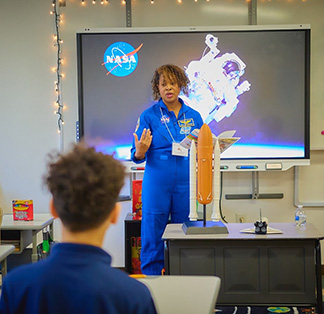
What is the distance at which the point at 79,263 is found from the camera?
0.97 metres

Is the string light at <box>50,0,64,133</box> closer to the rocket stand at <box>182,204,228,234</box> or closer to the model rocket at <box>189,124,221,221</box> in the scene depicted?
the model rocket at <box>189,124,221,221</box>

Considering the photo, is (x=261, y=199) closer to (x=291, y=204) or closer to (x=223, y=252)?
(x=291, y=204)

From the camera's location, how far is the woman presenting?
3.08 metres

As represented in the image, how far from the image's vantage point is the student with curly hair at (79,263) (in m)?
0.94

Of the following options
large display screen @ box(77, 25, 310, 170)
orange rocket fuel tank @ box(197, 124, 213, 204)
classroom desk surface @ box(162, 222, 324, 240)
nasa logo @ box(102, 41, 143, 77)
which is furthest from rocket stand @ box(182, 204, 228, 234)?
nasa logo @ box(102, 41, 143, 77)

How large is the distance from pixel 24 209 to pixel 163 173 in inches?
44.4

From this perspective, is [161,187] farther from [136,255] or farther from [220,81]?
[220,81]

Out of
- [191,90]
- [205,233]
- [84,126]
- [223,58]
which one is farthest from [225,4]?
[205,233]

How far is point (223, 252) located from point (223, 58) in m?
2.10

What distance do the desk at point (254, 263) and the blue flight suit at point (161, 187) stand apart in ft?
1.51

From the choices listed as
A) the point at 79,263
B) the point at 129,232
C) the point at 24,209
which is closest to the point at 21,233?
the point at 24,209

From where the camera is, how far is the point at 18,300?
0.96m

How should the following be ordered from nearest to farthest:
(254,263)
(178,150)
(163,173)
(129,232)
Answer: (254,263)
(178,150)
(163,173)
(129,232)

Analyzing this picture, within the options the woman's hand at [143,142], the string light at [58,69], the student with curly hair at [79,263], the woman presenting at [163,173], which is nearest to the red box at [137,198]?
the woman presenting at [163,173]
